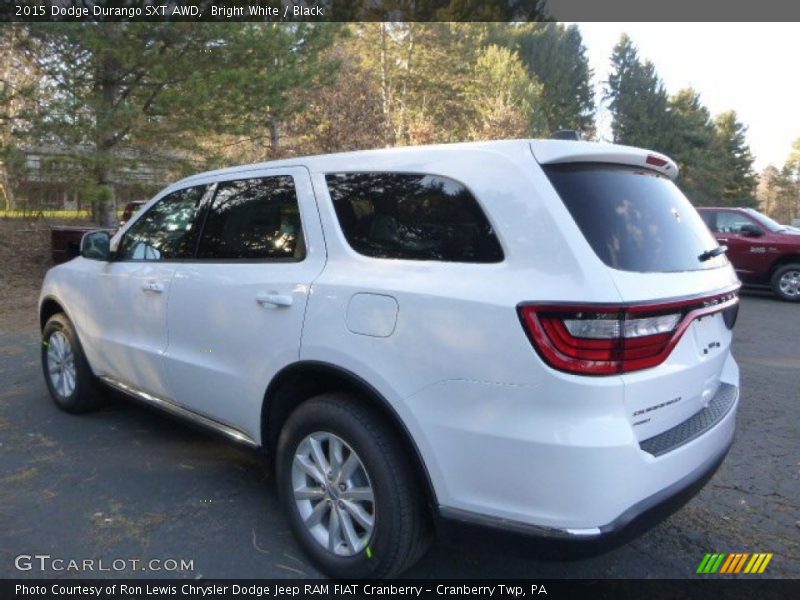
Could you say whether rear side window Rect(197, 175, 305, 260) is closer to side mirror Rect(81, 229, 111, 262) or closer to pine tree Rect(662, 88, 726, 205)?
side mirror Rect(81, 229, 111, 262)

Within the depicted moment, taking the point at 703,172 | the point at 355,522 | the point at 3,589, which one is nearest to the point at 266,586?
the point at 355,522

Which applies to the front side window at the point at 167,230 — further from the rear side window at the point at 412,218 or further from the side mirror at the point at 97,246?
the rear side window at the point at 412,218

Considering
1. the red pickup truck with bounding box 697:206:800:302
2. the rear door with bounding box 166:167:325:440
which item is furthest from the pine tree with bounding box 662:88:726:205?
the rear door with bounding box 166:167:325:440

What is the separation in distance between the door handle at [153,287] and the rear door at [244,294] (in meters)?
0.14

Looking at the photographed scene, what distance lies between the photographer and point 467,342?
2.15m

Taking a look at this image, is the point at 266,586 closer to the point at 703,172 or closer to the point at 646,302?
the point at 646,302

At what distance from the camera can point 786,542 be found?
2.99 m

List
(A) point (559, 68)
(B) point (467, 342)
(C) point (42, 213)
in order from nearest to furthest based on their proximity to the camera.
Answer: (B) point (467, 342), (C) point (42, 213), (A) point (559, 68)

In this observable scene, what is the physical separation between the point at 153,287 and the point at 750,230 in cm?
1163

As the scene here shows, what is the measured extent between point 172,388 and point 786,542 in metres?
3.33

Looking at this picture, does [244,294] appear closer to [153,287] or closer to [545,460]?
[153,287]

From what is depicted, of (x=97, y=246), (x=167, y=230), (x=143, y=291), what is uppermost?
(x=167, y=230)

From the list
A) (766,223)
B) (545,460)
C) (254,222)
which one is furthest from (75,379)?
(766,223)

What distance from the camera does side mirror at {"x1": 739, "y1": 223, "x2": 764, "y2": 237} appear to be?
11.7m
